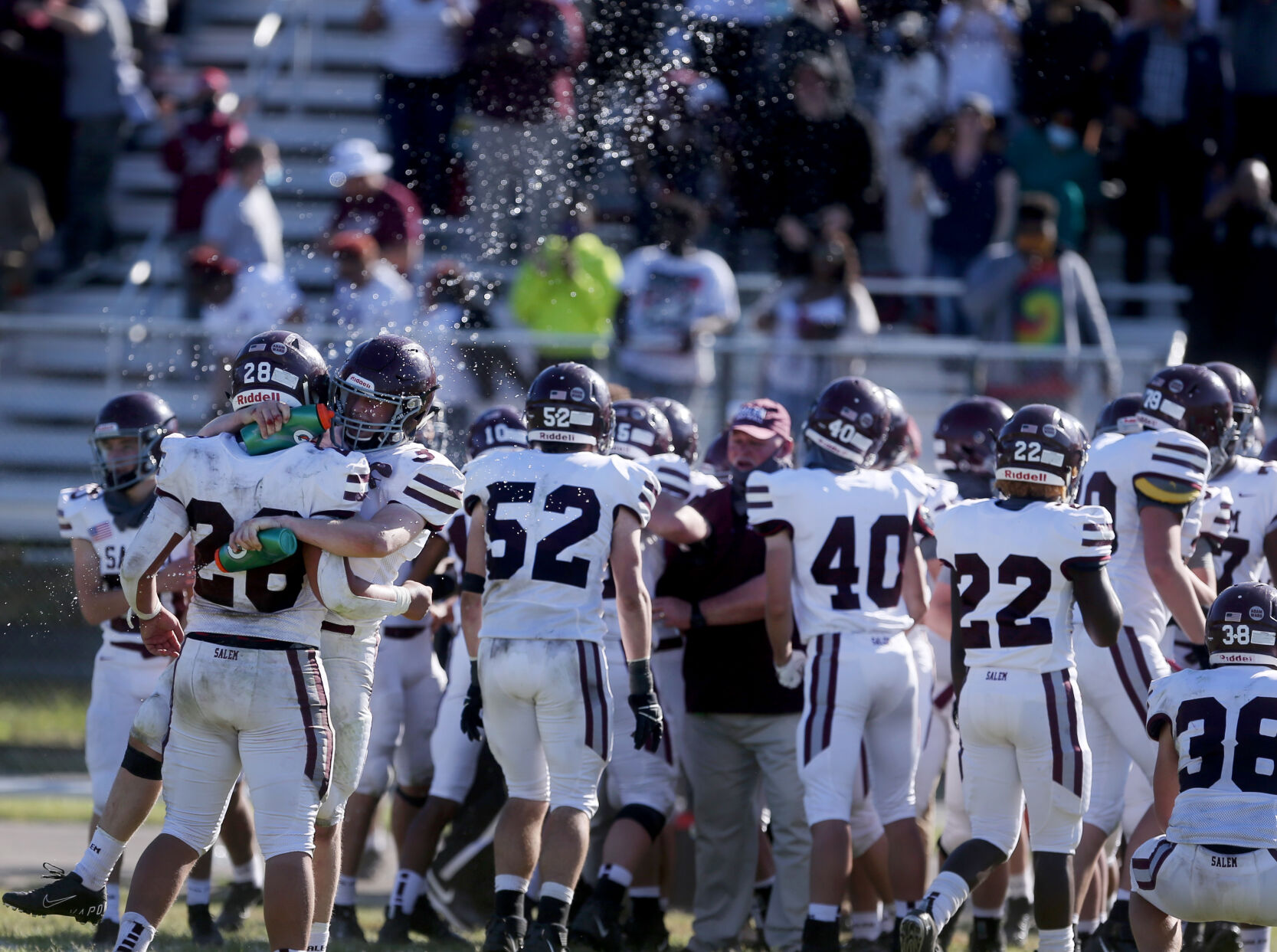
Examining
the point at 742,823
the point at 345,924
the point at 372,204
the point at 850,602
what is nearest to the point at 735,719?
the point at 742,823

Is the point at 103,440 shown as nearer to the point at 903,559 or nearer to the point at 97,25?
the point at 903,559

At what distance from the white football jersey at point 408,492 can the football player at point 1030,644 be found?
1645 mm

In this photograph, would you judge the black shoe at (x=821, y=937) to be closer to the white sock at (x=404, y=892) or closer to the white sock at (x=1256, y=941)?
the white sock at (x=1256, y=941)

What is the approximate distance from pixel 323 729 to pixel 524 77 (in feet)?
22.4

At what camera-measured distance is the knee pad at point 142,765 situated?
16.9 ft

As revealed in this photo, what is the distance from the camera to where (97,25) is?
12117 millimetres

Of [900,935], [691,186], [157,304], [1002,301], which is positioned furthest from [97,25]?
[900,935]

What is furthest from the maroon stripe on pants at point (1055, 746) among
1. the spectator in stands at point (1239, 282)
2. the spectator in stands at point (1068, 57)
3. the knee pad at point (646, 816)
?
the spectator in stands at point (1068, 57)

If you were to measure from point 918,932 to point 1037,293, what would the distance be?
5.20m

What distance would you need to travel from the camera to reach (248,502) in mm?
4797

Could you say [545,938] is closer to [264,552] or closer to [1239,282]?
[264,552]

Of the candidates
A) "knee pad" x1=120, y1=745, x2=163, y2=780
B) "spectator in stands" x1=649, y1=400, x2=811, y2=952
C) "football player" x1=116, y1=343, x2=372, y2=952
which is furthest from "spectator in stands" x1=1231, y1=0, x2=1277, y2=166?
"knee pad" x1=120, y1=745, x2=163, y2=780

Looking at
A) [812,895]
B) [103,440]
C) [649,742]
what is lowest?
[812,895]

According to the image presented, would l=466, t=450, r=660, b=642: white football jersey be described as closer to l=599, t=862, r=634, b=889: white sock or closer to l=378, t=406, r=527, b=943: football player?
l=378, t=406, r=527, b=943: football player
